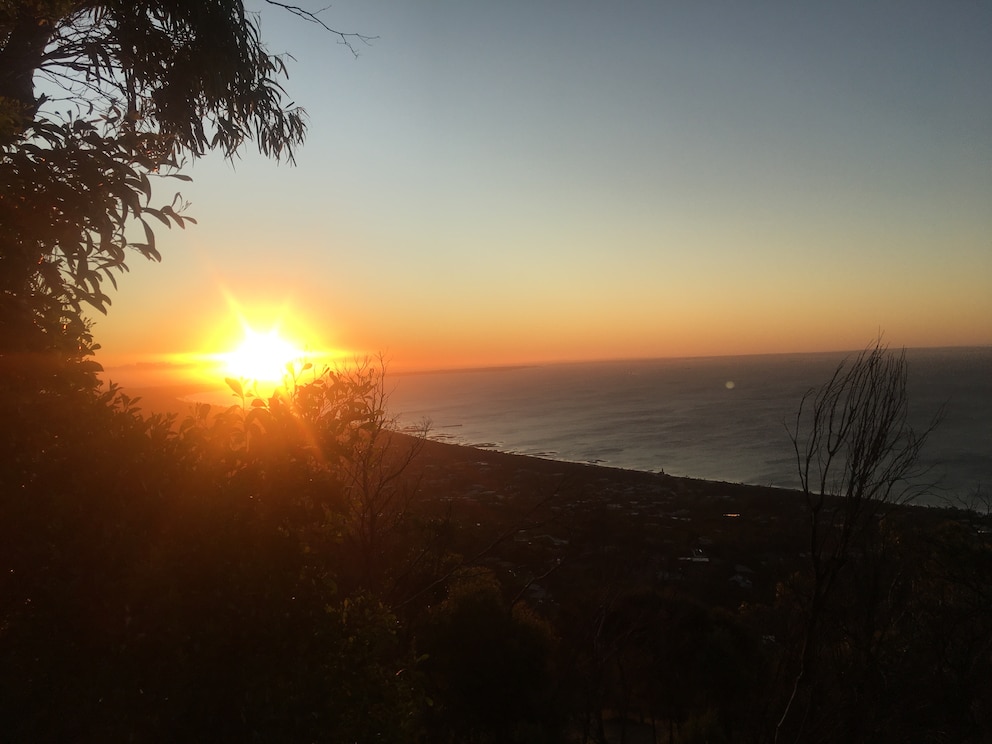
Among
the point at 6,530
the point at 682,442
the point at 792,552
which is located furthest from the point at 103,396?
the point at 682,442

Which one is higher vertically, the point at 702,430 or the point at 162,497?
the point at 162,497

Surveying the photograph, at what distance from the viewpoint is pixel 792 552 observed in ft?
99.9

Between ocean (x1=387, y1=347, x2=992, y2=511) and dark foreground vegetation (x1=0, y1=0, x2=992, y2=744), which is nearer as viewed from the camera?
dark foreground vegetation (x1=0, y1=0, x2=992, y2=744)

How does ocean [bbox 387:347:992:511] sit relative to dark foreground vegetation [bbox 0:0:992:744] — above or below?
below

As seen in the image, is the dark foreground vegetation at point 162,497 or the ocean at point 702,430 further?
the ocean at point 702,430

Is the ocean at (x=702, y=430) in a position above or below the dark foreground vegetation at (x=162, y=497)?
below

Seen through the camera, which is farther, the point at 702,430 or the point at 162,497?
the point at 702,430

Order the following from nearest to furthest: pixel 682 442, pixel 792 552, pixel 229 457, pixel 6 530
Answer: pixel 6 530
pixel 229 457
pixel 792 552
pixel 682 442

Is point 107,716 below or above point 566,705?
above

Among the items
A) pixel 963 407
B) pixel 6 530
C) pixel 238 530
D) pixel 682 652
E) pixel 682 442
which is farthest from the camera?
pixel 963 407

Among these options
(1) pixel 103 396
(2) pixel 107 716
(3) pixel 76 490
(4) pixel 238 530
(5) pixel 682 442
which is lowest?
(5) pixel 682 442

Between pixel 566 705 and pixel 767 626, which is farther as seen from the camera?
pixel 767 626

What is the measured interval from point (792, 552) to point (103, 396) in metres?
33.0

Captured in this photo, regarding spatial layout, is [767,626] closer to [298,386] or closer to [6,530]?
[298,386]
